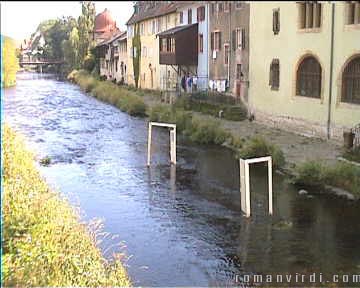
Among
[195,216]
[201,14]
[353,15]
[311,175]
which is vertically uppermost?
[201,14]

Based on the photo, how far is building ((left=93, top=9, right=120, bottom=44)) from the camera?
6034 centimetres

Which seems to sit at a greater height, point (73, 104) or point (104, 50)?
point (104, 50)

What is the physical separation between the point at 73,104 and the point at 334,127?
62.9ft

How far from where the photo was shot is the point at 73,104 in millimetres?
32219

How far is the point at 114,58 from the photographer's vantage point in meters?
50.1

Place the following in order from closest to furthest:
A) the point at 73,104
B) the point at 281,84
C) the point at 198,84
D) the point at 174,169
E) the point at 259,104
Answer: the point at 174,169 < the point at 281,84 < the point at 259,104 < the point at 198,84 < the point at 73,104

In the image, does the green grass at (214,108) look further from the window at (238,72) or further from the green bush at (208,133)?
the green bush at (208,133)

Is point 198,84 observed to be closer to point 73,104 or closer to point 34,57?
point 73,104

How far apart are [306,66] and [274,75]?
227 centimetres

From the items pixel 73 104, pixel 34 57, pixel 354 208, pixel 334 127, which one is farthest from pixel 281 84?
pixel 34 57

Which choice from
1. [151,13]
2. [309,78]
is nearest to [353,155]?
[309,78]

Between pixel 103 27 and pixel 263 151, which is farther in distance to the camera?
pixel 103 27

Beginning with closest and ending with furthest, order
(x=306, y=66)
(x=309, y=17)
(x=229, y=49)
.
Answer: (x=309, y=17) < (x=306, y=66) < (x=229, y=49)

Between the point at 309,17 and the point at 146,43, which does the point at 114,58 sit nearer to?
the point at 146,43
